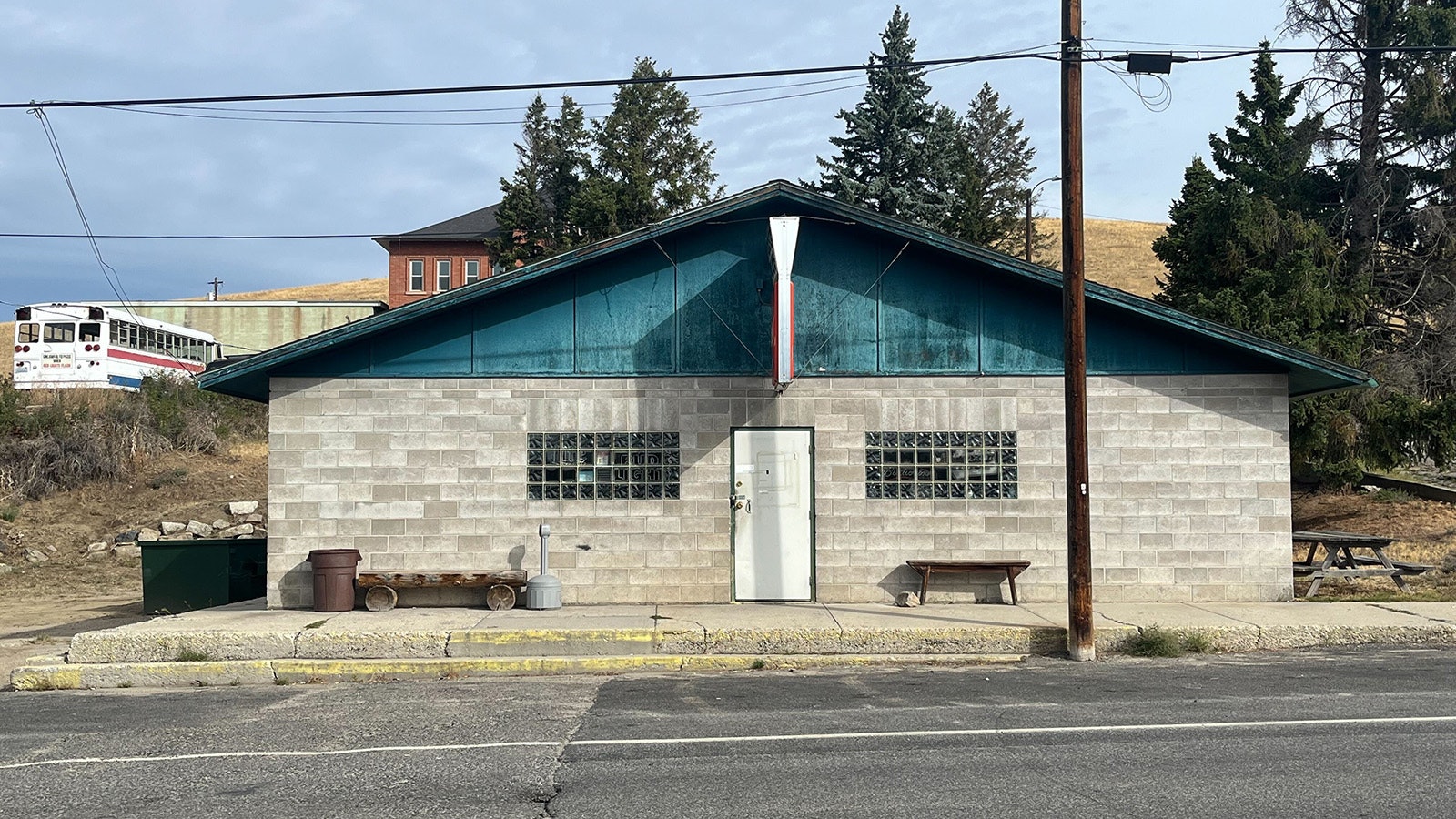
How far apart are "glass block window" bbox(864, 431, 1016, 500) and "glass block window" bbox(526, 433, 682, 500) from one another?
261cm

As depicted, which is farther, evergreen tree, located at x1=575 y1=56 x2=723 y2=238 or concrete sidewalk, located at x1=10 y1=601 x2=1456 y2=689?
evergreen tree, located at x1=575 y1=56 x2=723 y2=238

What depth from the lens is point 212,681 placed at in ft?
38.3

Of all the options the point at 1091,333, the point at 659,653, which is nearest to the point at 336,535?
the point at 659,653

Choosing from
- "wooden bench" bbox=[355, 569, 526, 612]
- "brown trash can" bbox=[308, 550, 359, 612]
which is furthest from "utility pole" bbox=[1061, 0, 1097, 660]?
"brown trash can" bbox=[308, 550, 359, 612]

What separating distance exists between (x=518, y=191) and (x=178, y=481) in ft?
62.5

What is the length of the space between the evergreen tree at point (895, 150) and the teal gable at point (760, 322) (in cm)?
2143

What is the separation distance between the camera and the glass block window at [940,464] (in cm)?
1523

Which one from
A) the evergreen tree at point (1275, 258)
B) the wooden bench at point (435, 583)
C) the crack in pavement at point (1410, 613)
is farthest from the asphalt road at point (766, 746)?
the evergreen tree at point (1275, 258)

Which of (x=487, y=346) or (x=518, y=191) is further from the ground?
(x=518, y=191)

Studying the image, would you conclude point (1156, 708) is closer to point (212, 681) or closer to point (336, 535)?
point (212, 681)

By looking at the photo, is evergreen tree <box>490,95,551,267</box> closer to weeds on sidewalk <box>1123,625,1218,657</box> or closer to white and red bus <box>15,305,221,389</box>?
white and red bus <box>15,305,221,389</box>

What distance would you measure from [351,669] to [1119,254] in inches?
3440

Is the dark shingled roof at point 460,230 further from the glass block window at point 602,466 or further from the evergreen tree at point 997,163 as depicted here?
the glass block window at point 602,466

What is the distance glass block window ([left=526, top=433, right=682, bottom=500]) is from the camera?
15.2 m
